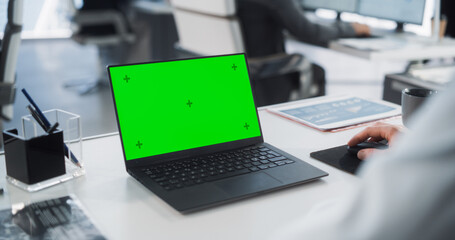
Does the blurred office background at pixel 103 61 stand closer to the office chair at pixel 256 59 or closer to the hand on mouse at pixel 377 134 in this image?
the office chair at pixel 256 59

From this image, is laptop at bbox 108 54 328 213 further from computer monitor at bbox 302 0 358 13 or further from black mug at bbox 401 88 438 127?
computer monitor at bbox 302 0 358 13

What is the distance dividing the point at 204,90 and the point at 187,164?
0.17 meters

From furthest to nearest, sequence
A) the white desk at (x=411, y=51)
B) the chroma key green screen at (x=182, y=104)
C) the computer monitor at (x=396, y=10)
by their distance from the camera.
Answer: the computer monitor at (x=396, y=10), the white desk at (x=411, y=51), the chroma key green screen at (x=182, y=104)

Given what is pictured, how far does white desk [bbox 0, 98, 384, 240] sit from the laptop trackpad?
0.02m

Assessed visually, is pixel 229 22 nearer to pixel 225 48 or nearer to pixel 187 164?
pixel 225 48

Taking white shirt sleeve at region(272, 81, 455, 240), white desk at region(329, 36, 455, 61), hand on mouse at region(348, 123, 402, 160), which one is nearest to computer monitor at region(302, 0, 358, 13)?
white desk at region(329, 36, 455, 61)

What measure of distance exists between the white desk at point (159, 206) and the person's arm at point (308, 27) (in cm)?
191

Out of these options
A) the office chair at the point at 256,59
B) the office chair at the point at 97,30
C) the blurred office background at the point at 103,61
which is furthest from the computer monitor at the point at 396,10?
the office chair at the point at 97,30

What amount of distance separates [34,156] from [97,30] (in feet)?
12.7

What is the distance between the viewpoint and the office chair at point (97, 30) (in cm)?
445

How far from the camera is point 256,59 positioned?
Result: 2.99 metres

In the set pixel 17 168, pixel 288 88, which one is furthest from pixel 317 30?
pixel 17 168

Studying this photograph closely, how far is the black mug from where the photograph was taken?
1.16 metres

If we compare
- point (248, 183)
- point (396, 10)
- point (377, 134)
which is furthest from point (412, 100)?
point (396, 10)
